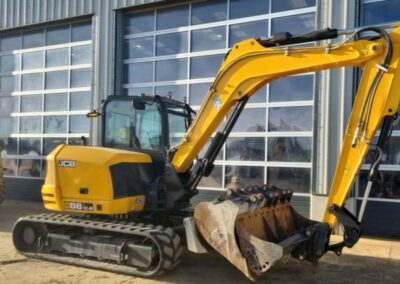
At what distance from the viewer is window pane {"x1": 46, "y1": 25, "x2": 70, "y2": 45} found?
14.3 metres

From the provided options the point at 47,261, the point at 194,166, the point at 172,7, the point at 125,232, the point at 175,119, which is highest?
the point at 172,7

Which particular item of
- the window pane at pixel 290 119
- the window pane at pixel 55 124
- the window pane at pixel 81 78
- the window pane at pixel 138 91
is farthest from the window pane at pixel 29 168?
the window pane at pixel 290 119

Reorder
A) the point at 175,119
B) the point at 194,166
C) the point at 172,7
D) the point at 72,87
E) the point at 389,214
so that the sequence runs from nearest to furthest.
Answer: the point at 194,166
the point at 175,119
the point at 389,214
the point at 172,7
the point at 72,87

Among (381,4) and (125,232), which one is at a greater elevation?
(381,4)

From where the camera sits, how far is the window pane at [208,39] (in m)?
11.7

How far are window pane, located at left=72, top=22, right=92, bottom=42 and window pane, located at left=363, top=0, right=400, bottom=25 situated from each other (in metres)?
7.78

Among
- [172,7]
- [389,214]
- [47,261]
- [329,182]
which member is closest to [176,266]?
[47,261]

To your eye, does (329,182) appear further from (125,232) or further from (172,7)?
(172,7)

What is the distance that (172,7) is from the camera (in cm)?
1245

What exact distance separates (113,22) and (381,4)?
7019mm

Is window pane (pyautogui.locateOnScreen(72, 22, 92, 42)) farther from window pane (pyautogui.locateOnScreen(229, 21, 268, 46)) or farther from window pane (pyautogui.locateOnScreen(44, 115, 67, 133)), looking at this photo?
window pane (pyautogui.locateOnScreen(229, 21, 268, 46))

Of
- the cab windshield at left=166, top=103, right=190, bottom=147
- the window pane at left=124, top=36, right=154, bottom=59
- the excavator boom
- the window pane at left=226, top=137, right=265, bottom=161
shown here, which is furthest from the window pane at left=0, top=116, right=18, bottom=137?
the excavator boom

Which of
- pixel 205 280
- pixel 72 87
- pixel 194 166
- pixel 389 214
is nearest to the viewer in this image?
pixel 205 280

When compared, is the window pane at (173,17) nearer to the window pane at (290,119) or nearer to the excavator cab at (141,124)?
the window pane at (290,119)
